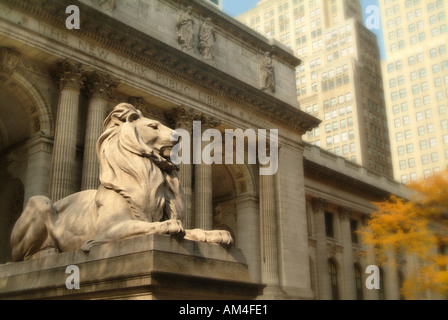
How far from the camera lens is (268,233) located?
103 feet

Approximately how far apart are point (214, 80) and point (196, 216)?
778cm

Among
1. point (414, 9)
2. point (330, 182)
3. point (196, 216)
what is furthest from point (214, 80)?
point (414, 9)

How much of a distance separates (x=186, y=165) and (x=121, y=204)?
2030 centimetres

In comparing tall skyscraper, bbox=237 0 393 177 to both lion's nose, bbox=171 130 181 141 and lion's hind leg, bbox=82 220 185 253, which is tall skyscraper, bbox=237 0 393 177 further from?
lion's hind leg, bbox=82 220 185 253

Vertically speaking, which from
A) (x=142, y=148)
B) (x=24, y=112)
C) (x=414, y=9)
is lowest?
(x=142, y=148)

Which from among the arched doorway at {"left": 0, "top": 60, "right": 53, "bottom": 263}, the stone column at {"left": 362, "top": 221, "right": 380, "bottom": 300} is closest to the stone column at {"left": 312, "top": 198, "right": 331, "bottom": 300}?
the stone column at {"left": 362, "top": 221, "right": 380, "bottom": 300}

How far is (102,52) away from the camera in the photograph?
24.8m

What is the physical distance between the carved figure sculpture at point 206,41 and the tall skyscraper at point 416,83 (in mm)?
42708

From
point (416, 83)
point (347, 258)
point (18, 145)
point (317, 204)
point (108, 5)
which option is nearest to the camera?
point (18, 145)

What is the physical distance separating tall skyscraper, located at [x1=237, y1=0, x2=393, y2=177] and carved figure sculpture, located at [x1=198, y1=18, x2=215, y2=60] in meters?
56.5

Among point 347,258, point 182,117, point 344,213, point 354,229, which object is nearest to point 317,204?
point 344,213

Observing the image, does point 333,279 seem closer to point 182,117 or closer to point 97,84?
point 182,117
